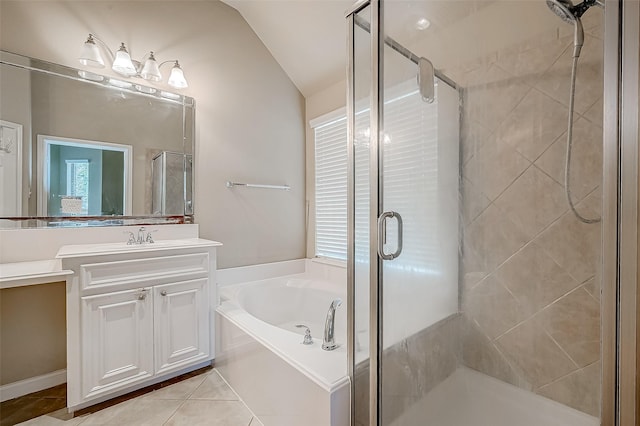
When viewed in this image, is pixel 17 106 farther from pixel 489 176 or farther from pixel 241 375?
pixel 489 176

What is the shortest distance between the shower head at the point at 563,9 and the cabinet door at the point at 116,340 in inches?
98.1

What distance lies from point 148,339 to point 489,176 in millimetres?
2167

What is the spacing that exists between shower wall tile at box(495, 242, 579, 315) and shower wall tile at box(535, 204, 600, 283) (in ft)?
0.13

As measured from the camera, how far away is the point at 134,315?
171 centimetres

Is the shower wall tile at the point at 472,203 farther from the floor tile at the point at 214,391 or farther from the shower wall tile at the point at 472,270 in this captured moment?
the floor tile at the point at 214,391

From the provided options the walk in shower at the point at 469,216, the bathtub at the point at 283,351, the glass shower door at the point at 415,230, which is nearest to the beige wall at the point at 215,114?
the bathtub at the point at 283,351

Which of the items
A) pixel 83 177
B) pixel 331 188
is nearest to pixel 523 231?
pixel 331 188

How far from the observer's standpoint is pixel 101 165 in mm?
1961

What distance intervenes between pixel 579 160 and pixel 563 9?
2.06 feet

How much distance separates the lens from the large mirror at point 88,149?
66.4 inches

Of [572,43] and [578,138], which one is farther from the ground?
[572,43]

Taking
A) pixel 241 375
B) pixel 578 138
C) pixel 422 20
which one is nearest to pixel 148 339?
pixel 241 375

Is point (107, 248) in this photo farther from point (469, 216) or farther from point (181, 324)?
point (469, 216)

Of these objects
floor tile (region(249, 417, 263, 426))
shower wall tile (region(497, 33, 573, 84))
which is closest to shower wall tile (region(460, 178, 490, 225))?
shower wall tile (region(497, 33, 573, 84))
